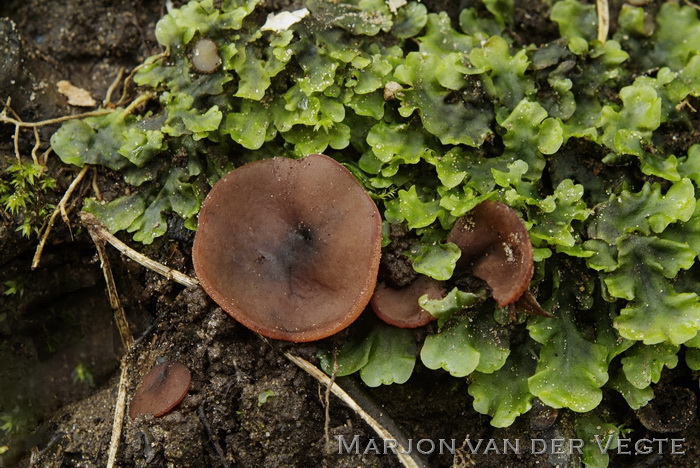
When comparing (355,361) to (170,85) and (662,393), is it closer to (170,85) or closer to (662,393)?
(662,393)

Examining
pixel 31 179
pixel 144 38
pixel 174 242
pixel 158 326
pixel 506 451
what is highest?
pixel 144 38

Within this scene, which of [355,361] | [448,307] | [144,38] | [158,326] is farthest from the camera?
[144,38]

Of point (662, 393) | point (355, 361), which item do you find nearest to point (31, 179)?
point (355, 361)

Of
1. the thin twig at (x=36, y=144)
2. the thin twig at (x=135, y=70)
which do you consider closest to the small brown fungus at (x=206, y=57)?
the thin twig at (x=135, y=70)

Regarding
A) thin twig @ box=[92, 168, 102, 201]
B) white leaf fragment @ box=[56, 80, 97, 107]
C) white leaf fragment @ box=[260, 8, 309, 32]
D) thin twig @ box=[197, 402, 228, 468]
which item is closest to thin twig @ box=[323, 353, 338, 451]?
thin twig @ box=[197, 402, 228, 468]

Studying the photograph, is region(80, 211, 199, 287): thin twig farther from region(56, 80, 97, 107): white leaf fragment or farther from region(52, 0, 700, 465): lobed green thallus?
region(56, 80, 97, 107): white leaf fragment

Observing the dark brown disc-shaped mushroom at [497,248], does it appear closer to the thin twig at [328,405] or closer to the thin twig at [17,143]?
the thin twig at [328,405]
